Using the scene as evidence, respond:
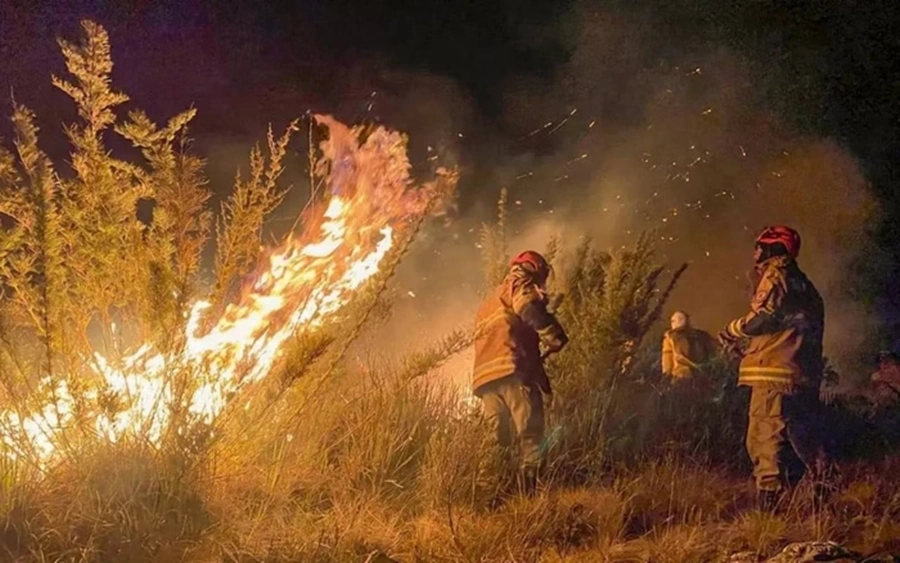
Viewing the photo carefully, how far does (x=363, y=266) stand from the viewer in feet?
18.8

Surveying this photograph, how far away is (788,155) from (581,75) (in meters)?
3.05

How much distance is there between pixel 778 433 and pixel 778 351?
0.52 metres

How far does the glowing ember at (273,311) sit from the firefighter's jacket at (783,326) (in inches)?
88.2

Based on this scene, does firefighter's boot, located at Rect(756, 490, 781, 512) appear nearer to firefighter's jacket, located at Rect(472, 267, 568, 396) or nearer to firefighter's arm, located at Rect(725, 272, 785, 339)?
firefighter's arm, located at Rect(725, 272, 785, 339)

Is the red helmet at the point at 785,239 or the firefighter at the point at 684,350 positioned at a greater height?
the red helmet at the point at 785,239

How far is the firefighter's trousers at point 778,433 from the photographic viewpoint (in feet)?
18.9

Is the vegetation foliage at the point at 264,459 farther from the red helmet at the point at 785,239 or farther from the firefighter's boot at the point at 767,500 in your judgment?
the red helmet at the point at 785,239

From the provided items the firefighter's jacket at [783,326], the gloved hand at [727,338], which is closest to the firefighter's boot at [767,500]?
the firefighter's jacket at [783,326]

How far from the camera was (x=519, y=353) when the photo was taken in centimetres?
606

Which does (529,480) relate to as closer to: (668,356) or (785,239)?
(785,239)

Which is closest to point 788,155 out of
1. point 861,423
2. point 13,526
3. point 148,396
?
point 861,423

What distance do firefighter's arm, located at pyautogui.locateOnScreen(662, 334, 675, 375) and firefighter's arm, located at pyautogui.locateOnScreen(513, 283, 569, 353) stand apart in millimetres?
2905

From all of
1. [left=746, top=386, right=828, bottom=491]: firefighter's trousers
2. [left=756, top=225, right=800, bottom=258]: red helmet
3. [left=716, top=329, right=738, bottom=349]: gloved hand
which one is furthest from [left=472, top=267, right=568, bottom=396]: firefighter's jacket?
[left=756, top=225, right=800, bottom=258]: red helmet

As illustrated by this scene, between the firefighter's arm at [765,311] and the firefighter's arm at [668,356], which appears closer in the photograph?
the firefighter's arm at [765,311]
